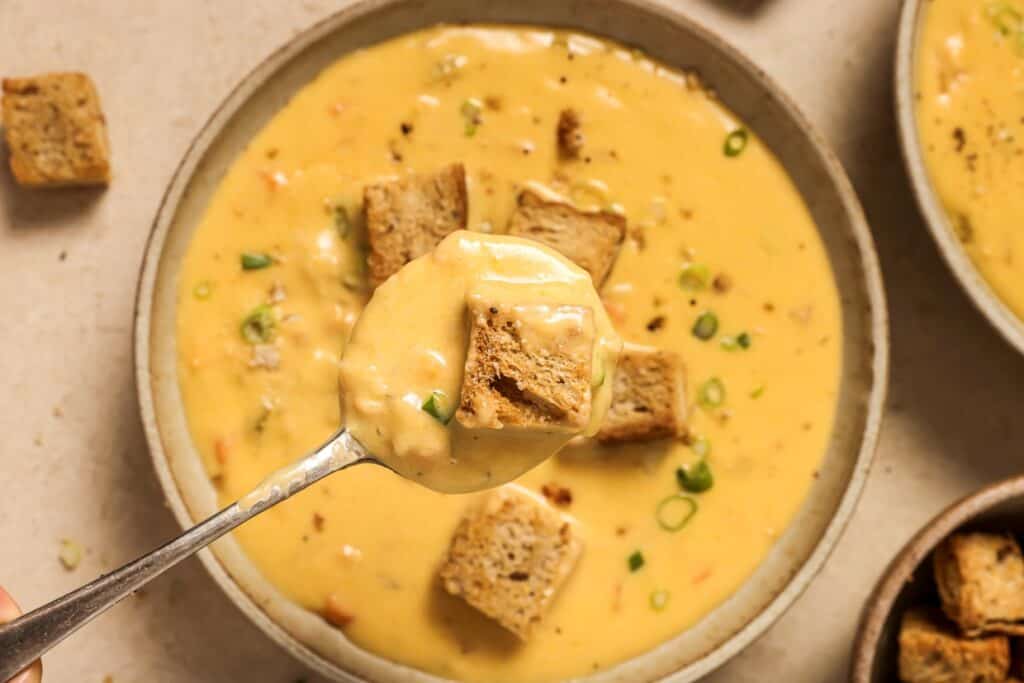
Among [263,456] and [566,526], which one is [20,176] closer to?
[263,456]

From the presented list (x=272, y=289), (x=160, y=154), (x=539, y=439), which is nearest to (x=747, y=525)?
(x=539, y=439)

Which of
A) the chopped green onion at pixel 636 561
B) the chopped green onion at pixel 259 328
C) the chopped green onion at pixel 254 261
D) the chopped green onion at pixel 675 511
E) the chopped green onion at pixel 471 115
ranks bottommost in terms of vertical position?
the chopped green onion at pixel 636 561

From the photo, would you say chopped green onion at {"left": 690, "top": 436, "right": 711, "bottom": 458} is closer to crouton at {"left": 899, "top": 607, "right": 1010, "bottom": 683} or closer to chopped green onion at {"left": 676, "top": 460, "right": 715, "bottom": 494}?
chopped green onion at {"left": 676, "top": 460, "right": 715, "bottom": 494}

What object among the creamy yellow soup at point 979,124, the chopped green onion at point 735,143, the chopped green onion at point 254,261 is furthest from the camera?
the creamy yellow soup at point 979,124

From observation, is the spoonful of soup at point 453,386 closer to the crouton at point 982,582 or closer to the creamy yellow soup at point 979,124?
the crouton at point 982,582

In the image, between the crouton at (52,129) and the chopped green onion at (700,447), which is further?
the crouton at (52,129)

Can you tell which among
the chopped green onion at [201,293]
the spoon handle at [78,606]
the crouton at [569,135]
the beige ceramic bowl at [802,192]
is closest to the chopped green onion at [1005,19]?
the beige ceramic bowl at [802,192]
